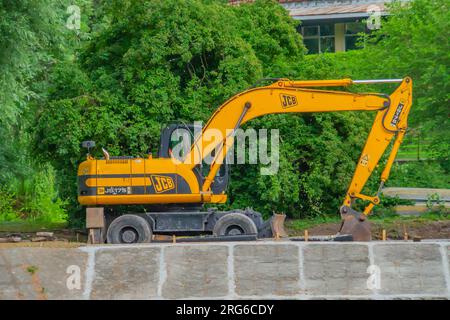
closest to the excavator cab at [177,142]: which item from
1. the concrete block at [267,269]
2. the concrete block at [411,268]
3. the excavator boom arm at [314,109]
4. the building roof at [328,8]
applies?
the excavator boom arm at [314,109]

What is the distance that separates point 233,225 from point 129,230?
2.32 m

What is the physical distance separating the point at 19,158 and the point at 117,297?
1702cm

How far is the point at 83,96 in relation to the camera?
88.9 feet

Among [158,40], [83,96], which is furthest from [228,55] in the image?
[83,96]

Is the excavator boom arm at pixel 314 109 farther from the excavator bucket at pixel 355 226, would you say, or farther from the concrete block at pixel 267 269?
the concrete block at pixel 267 269

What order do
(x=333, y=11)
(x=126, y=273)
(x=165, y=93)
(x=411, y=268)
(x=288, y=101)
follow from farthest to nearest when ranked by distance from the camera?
1. (x=333, y=11)
2. (x=165, y=93)
3. (x=288, y=101)
4. (x=411, y=268)
5. (x=126, y=273)

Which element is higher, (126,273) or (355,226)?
(355,226)

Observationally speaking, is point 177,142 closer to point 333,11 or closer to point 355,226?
point 355,226

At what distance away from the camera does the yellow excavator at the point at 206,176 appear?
2352cm

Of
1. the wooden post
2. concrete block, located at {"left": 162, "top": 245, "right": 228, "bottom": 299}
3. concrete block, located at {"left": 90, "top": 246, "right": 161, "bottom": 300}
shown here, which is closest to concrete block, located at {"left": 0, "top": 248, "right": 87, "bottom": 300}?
concrete block, located at {"left": 90, "top": 246, "right": 161, "bottom": 300}

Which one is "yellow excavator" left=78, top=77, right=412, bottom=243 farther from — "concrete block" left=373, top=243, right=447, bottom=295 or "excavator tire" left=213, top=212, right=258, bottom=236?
"concrete block" left=373, top=243, right=447, bottom=295

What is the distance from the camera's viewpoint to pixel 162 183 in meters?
23.6

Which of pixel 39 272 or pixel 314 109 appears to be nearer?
pixel 39 272

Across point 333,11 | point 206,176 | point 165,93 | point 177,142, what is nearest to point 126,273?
point 177,142
